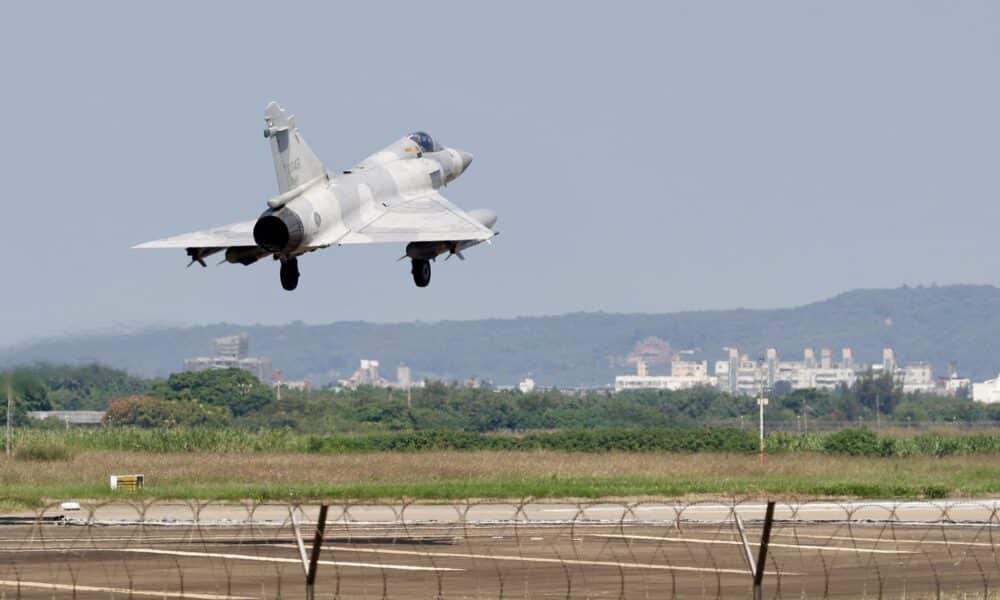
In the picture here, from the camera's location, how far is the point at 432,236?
47.8 m

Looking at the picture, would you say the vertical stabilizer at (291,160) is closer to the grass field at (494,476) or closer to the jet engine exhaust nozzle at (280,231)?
the jet engine exhaust nozzle at (280,231)

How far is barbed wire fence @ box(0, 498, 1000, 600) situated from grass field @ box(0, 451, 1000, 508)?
215 inches

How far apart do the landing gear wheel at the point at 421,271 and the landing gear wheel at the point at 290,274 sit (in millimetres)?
3056

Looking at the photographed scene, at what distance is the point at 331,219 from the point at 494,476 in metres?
13.8

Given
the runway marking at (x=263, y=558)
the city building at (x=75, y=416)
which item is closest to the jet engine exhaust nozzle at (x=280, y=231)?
the runway marking at (x=263, y=558)

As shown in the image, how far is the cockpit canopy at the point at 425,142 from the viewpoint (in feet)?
175

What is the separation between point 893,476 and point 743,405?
270 feet

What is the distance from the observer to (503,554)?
1316 inches

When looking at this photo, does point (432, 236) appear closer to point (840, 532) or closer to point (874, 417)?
point (840, 532)

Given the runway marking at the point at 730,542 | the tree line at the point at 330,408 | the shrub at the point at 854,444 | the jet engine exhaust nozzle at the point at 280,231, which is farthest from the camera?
the tree line at the point at 330,408

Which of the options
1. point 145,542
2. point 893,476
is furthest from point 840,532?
point 893,476

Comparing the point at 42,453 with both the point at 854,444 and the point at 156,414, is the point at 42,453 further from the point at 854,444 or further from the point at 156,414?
the point at 156,414

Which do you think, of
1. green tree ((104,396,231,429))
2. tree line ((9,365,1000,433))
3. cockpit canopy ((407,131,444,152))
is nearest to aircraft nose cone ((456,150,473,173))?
cockpit canopy ((407,131,444,152))

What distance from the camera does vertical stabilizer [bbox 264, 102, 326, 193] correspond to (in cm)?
4872
